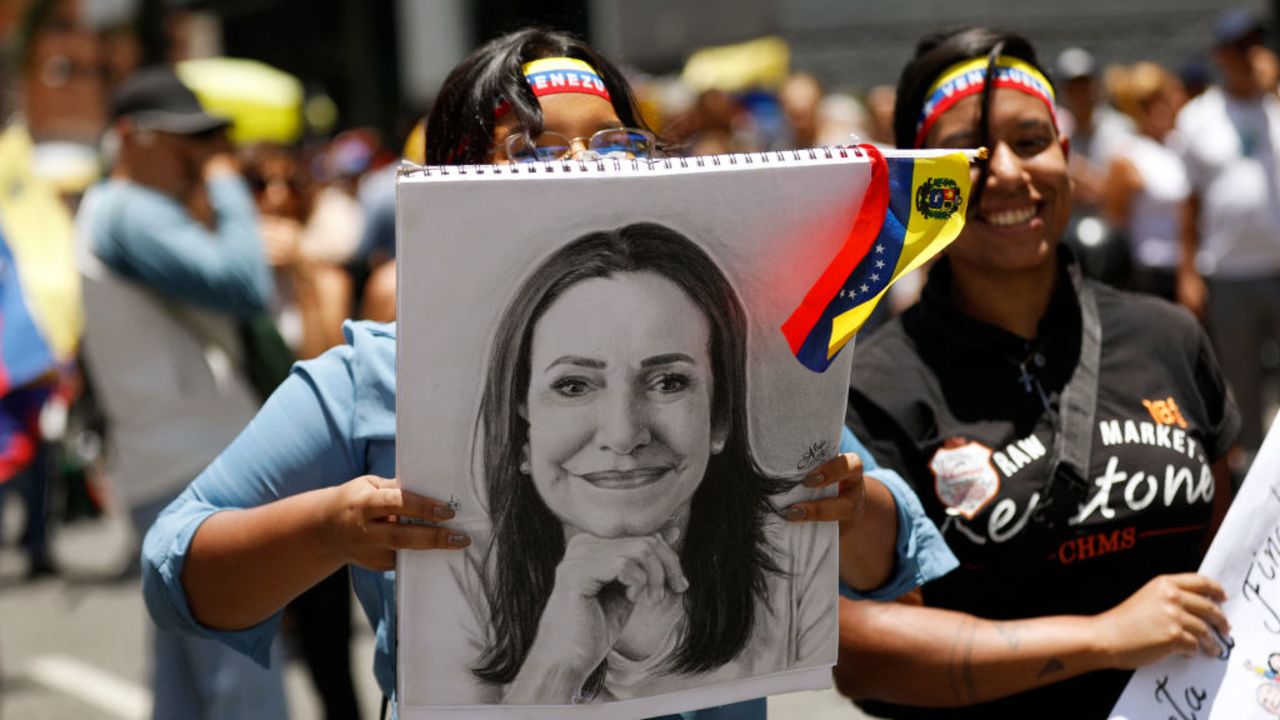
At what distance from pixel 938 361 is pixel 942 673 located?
508 mm

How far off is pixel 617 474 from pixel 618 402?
0.26ft

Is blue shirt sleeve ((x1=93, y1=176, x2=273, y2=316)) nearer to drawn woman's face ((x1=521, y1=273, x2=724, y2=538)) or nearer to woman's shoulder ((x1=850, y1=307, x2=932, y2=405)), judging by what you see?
woman's shoulder ((x1=850, y1=307, x2=932, y2=405))

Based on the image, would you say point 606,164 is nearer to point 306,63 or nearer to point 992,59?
point 992,59

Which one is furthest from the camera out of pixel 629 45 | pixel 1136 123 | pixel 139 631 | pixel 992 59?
pixel 629 45

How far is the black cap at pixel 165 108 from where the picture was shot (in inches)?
187

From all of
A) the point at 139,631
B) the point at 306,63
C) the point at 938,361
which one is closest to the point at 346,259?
the point at 139,631

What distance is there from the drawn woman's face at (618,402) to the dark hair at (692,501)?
1 cm

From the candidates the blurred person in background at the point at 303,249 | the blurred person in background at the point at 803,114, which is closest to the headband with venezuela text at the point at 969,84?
the blurred person in background at the point at 303,249

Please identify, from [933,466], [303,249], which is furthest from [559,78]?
[303,249]

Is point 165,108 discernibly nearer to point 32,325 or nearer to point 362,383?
point 32,325

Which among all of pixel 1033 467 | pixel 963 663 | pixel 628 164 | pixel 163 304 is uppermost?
pixel 628 164

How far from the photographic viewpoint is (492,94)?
82.1 inches

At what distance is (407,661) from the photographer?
1817 mm

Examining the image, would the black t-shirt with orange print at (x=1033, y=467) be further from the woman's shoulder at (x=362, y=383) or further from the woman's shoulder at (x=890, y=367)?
the woman's shoulder at (x=362, y=383)
